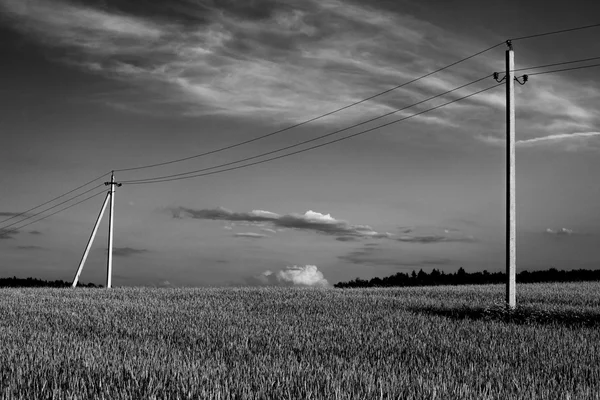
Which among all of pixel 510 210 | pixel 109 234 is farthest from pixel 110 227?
pixel 510 210

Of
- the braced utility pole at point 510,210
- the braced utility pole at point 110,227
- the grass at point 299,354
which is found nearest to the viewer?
the grass at point 299,354

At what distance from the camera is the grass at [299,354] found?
770cm

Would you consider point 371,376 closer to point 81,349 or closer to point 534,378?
point 534,378

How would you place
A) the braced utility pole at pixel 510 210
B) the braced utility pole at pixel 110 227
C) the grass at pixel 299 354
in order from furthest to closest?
the braced utility pole at pixel 110 227
the braced utility pole at pixel 510 210
the grass at pixel 299 354

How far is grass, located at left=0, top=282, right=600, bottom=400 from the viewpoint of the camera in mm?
7695

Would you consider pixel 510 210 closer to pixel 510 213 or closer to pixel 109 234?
pixel 510 213

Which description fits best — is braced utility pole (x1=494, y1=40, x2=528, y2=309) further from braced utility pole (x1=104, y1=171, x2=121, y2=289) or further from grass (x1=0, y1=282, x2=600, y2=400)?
braced utility pole (x1=104, y1=171, x2=121, y2=289)

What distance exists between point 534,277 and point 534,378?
52640mm

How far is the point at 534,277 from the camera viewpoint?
2267 inches

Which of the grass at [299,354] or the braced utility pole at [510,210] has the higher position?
the braced utility pole at [510,210]

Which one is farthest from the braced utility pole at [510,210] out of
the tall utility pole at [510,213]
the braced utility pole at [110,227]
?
the braced utility pole at [110,227]

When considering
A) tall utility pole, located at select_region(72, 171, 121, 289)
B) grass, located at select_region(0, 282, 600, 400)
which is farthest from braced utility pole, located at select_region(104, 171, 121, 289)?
grass, located at select_region(0, 282, 600, 400)

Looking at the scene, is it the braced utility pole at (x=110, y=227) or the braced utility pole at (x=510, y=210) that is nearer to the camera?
the braced utility pole at (x=510, y=210)

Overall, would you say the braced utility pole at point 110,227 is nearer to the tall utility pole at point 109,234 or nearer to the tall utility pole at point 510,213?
the tall utility pole at point 109,234
